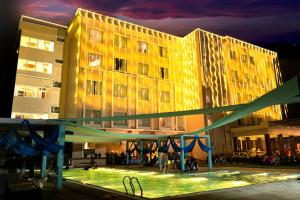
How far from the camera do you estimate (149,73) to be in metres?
33.1

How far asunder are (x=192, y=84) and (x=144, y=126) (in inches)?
362

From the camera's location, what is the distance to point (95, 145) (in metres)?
28.0

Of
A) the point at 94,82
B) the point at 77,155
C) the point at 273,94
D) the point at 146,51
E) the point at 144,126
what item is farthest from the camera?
the point at 146,51

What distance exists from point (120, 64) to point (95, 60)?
3.38 metres

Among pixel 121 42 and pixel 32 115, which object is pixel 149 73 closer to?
pixel 121 42

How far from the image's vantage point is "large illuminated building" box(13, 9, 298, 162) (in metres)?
28.6

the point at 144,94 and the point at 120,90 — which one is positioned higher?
the point at 120,90

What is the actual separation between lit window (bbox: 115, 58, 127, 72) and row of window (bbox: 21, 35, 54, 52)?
27.5 ft

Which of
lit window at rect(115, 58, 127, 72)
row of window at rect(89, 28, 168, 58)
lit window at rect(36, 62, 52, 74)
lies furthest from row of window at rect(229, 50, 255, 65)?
lit window at rect(36, 62, 52, 74)

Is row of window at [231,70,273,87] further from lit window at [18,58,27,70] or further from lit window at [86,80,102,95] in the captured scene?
lit window at [18,58,27,70]

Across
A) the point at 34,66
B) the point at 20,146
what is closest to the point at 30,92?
the point at 34,66

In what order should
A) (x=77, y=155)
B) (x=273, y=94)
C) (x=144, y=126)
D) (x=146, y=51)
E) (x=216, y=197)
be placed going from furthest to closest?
(x=146, y=51), (x=144, y=126), (x=77, y=155), (x=216, y=197), (x=273, y=94)

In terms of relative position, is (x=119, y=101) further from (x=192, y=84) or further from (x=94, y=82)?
(x=192, y=84)

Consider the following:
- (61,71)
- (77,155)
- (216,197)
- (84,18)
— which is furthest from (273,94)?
(61,71)
